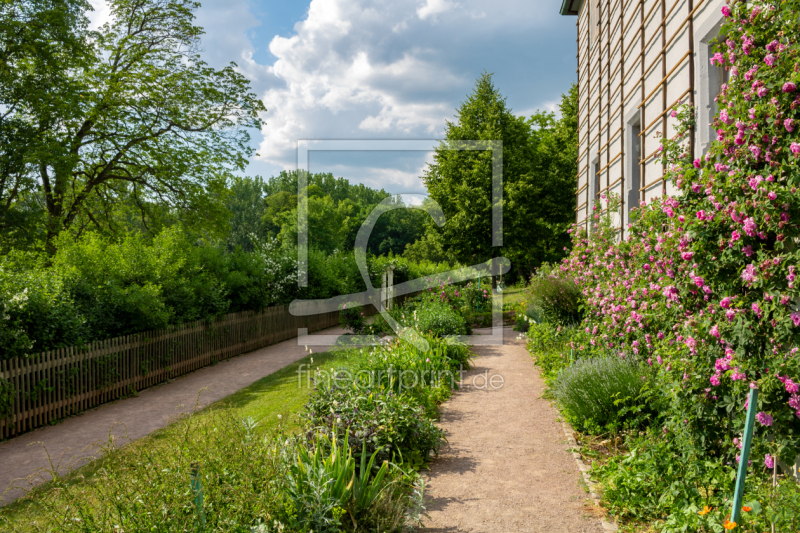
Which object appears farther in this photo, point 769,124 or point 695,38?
point 695,38

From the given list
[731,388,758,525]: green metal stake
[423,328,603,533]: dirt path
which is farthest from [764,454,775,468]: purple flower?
[423,328,603,533]: dirt path

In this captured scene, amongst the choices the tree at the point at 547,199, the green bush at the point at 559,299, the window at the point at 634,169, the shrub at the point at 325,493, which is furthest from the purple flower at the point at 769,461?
Result: the tree at the point at 547,199

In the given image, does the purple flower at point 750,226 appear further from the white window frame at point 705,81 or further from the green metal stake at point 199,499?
the green metal stake at point 199,499

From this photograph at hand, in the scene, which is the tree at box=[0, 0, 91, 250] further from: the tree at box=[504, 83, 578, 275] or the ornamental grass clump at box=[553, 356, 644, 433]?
the tree at box=[504, 83, 578, 275]

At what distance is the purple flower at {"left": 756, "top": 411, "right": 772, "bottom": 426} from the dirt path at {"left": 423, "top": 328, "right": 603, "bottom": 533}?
1.29 m

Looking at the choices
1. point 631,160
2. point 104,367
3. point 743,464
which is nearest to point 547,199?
point 631,160

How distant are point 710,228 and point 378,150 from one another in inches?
325

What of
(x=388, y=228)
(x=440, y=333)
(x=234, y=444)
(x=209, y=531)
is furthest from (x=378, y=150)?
(x=388, y=228)

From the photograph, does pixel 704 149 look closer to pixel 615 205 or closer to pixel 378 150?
pixel 615 205

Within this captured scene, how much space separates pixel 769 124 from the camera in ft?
10.7

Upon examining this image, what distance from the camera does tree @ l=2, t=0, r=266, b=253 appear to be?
52.5ft

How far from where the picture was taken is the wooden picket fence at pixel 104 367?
6.64m

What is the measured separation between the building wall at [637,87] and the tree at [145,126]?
13.4 meters

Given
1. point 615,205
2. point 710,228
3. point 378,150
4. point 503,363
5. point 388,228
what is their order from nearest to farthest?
point 710,228
point 615,205
point 503,363
point 378,150
point 388,228
